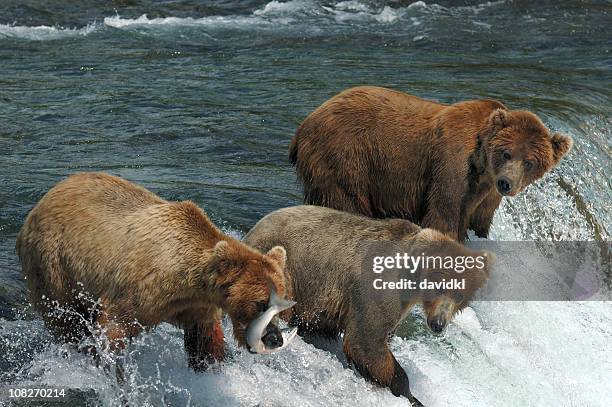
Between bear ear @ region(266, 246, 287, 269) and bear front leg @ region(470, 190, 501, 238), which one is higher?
bear ear @ region(266, 246, 287, 269)

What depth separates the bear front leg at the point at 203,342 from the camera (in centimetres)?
618

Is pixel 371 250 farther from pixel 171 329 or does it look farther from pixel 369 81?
pixel 369 81

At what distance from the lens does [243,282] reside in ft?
18.7

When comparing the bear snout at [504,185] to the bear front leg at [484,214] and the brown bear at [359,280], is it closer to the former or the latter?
the bear front leg at [484,214]

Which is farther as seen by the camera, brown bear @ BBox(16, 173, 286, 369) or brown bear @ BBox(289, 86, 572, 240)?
brown bear @ BBox(289, 86, 572, 240)

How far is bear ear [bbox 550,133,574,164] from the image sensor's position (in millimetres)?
7419

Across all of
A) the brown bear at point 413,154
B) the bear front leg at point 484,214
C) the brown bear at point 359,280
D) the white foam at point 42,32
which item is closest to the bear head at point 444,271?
the brown bear at point 359,280

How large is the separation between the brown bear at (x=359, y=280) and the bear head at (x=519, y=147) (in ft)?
3.02

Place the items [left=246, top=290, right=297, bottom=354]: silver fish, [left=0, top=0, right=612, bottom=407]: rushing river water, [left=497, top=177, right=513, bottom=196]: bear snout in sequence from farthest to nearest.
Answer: [left=497, top=177, right=513, bottom=196]: bear snout
[left=0, top=0, right=612, bottom=407]: rushing river water
[left=246, top=290, right=297, bottom=354]: silver fish

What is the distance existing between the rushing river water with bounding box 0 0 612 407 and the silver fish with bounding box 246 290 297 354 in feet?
2.75

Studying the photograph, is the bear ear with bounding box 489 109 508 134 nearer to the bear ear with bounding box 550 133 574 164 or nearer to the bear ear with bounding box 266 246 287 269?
the bear ear with bounding box 550 133 574 164

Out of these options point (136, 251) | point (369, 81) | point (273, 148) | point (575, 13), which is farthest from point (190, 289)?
point (575, 13)

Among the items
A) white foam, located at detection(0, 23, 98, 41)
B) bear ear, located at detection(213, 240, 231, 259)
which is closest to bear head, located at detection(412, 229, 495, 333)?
bear ear, located at detection(213, 240, 231, 259)

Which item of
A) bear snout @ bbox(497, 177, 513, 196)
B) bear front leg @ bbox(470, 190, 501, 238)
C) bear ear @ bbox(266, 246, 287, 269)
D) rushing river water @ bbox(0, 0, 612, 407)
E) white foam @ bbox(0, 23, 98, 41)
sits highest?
bear ear @ bbox(266, 246, 287, 269)
